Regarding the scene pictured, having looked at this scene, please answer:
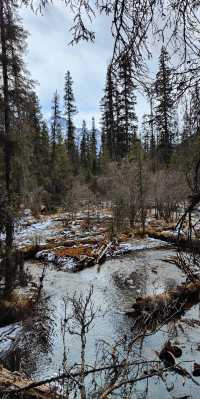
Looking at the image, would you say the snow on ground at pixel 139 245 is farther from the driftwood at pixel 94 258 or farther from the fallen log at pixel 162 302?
the fallen log at pixel 162 302

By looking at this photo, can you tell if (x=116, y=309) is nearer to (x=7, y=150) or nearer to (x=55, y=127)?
(x=7, y=150)

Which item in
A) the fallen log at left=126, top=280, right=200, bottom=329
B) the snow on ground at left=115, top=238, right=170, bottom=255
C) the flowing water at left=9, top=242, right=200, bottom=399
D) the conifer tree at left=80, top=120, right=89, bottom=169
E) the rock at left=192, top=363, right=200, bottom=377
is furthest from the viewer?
the conifer tree at left=80, top=120, right=89, bottom=169

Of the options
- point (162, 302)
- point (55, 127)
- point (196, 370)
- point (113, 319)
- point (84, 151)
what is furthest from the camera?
point (84, 151)

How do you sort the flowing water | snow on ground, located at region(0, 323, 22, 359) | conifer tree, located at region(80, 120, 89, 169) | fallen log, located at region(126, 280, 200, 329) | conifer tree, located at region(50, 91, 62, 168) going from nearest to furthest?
1. the flowing water
2. snow on ground, located at region(0, 323, 22, 359)
3. fallen log, located at region(126, 280, 200, 329)
4. conifer tree, located at region(50, 91, 62, 168)
5. conifer tree, located at region(80, 120, 89, 169)

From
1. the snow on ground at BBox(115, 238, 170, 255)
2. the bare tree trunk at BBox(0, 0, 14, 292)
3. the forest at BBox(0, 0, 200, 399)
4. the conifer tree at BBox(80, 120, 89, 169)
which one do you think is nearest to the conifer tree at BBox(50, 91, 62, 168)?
the conifer tree at BBox(80, 120, 89, 169)

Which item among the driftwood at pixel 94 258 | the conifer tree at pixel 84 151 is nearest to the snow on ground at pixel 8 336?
the driftwood at pixel 94 258

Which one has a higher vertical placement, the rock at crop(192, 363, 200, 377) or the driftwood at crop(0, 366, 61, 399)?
the driftwood at crop(0, 366, 61, 399)

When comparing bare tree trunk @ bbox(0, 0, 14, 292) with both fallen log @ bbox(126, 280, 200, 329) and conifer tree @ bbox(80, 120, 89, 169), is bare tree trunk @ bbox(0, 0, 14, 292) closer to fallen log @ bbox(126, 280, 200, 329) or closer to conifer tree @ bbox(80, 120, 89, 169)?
fallen log @ bbox(126, 280, 200, 329)

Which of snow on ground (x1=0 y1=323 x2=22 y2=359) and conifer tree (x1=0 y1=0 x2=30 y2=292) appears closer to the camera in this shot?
snow on ground (x1=0 y1=323 x2=22 y2=359)

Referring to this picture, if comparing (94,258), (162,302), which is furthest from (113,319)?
(94,258)

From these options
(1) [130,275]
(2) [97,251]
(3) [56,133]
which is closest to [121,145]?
(3) [56,133]

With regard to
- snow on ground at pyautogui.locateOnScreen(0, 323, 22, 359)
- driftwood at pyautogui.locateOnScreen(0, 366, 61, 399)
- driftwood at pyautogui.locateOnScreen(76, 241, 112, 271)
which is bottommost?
snow on ground at pyautogui.locateOnScreen(0, 323, 22, 359)

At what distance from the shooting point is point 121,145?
38625 mm

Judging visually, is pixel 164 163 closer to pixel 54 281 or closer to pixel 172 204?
pixel 172 204
